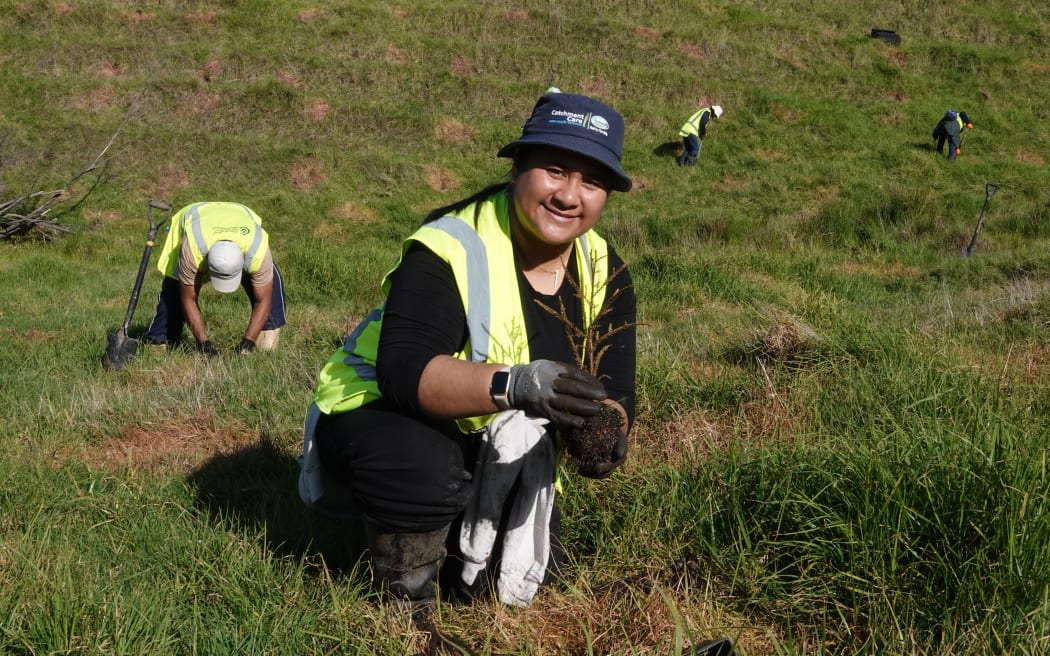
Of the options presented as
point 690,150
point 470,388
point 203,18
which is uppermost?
point 203,18

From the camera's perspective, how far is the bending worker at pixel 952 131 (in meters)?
19.3

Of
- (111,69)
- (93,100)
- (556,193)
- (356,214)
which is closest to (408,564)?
(556,193)

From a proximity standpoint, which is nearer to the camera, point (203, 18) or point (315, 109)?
point (315, 109)

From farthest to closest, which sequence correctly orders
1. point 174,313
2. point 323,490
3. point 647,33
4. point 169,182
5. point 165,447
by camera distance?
point 647,33 < point 169,182 < point 174,313 < point 165,447 < point 323,490

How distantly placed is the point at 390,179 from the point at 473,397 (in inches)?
601

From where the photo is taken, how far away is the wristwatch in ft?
6.61

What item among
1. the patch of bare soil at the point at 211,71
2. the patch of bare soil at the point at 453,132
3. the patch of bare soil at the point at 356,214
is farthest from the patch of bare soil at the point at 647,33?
the patch of bare soil at the point at 356,214

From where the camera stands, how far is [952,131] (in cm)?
1927

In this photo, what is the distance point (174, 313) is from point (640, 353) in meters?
3.87

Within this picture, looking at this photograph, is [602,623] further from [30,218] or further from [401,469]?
[30,218]

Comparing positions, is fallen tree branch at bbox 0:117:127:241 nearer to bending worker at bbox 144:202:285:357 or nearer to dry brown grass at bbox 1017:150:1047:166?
bending worker at bbox 144:202:285:357

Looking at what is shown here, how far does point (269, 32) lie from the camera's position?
21.6m

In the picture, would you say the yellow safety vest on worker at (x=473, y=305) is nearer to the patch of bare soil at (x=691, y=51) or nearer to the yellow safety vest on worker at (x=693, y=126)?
the yellow safety vest on worker at (x=693, y=126)

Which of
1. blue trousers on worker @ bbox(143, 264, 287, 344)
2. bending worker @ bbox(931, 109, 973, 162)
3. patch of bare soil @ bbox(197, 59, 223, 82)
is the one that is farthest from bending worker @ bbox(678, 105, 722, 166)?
blue trousers on worker @ bbox(143, 264, 287, 344)
